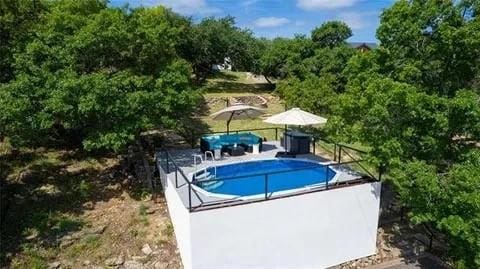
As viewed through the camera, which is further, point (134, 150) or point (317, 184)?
point (134, 150)

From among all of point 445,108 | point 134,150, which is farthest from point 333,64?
point 445,108

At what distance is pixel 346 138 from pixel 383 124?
136 centimetres

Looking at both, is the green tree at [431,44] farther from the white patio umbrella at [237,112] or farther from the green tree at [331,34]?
the green tree at [331,34]

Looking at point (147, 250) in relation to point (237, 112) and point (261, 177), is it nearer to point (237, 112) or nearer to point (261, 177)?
point (261, 177)

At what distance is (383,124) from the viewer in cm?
1016

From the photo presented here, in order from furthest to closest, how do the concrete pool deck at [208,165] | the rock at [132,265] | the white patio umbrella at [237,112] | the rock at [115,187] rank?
the white patio umbrella at [237,112]
the rock at [115,187]
the rock at [132,265]
the concrete pool deck at [208,165]

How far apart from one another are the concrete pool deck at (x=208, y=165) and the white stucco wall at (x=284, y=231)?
1.17 feet

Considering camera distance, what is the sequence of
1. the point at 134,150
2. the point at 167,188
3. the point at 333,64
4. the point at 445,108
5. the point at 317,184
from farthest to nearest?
1. the point at 333,64
2. the point at 134,150
3. the point at 167,188
4. the point at 317,184
5. the point at 445,108

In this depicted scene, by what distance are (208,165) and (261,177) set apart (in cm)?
→ 222

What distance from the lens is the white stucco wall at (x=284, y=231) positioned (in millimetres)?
9211

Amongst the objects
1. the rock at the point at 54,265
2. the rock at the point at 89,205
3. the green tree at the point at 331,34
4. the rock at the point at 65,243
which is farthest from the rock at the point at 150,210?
the green tree at the point at 331,34

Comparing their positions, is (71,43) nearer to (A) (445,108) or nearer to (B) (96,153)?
(B) (96,153)

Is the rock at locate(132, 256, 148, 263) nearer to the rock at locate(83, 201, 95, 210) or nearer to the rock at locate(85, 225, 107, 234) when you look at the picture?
the rock at locate(85, 225, 107, 234)

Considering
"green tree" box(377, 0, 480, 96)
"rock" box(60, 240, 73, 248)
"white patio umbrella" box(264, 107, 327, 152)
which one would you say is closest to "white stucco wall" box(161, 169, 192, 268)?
"rock" box(60, 240, 73, 248)
